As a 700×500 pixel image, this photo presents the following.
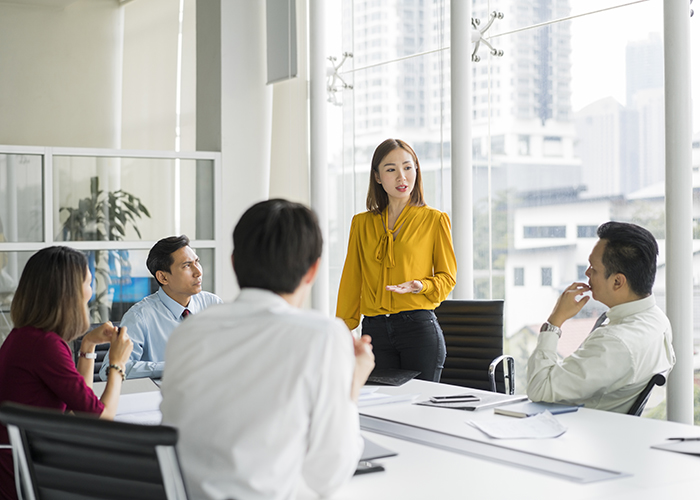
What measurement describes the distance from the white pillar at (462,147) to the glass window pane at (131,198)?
215 centimetres

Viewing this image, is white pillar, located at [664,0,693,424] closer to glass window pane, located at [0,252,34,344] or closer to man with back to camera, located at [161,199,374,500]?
man with back to camera, located at [161,199,374,500]

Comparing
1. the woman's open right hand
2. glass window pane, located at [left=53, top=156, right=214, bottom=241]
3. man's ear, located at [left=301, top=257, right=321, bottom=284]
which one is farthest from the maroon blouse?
glass window pane, located at [left=53, top=156, right=214, bottom=241]

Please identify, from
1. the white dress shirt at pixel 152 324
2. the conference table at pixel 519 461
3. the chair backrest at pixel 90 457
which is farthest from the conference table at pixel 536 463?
the white dress shirt at pixel 152 324

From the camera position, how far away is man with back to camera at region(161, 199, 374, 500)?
118cm

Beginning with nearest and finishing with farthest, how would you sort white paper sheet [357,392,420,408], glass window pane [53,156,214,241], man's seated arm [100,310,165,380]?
white paper sheet [357,392,420,408]
man's seated arm [100,310,165,380]
glass window pane [53,156,214,241]

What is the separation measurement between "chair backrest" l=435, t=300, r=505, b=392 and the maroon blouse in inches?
84.5

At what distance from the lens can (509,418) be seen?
2025 millimetres

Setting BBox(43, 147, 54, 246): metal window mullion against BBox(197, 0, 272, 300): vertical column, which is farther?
BBox(197, 0, 272, 300): vertical column

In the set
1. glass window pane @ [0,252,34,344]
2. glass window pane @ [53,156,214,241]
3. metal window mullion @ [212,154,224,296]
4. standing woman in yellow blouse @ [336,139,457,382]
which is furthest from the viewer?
metal window mullion @ [212,154,224,296]

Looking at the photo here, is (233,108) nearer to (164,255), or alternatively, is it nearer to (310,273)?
(164,255)

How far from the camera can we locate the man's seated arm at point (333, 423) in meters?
1.20

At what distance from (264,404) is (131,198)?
15.5ft

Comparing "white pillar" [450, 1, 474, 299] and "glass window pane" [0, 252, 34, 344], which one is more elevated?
"white pillar" [450, 1, 474, 299]

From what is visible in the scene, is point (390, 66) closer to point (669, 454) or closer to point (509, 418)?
point (509, 418)
